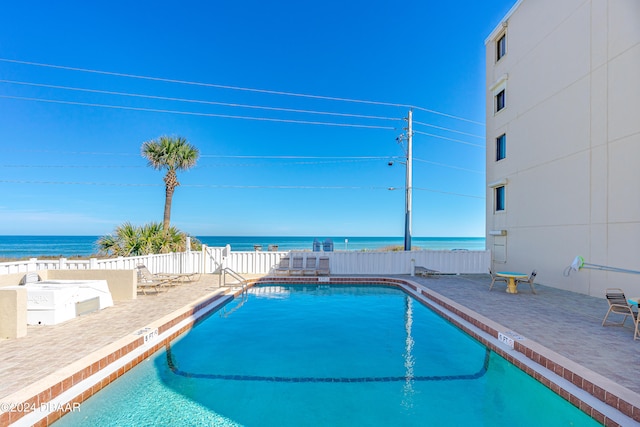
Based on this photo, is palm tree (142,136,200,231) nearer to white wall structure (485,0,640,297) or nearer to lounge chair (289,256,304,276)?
lounge chair (289,256,304,276)

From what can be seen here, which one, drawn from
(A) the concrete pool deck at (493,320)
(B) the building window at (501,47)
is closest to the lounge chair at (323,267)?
(A) the concrete pool deck at (493,320)

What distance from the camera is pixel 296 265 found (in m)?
12.6

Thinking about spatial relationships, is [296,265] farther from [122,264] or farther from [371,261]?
[122,264]

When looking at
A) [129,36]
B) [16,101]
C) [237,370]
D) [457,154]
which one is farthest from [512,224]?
[16,101]

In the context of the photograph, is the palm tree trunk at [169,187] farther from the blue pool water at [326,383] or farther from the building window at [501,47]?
the building window at [501,47]

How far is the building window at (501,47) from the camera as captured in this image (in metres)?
12.8

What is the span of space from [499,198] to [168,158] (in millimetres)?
15728

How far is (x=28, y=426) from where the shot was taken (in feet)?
9.23

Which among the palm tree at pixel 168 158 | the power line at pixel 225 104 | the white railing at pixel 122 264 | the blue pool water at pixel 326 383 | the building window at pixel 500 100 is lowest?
the blue pool water at pixel 326 383

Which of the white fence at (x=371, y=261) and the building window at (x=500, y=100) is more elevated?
the building window at (x=500, y=100)

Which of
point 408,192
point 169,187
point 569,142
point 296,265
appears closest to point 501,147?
point 569,142

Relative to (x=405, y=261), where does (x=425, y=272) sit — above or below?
below

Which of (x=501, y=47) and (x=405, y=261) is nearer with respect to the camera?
(x=405, y=261)

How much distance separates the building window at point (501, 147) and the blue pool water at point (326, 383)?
9.18 meters
